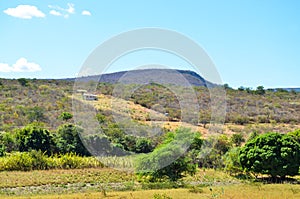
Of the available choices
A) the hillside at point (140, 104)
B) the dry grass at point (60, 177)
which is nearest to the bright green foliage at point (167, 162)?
the dry grass at point (60, 177)

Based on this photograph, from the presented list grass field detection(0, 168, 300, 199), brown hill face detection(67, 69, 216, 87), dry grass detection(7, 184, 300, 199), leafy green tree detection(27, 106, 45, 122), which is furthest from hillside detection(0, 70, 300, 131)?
dry grass detection(7, 184, 300, 199)

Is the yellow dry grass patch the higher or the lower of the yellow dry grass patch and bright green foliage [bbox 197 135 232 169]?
the higher

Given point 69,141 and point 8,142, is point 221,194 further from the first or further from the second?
point 8,142

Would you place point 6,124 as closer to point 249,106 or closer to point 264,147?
point 264,147

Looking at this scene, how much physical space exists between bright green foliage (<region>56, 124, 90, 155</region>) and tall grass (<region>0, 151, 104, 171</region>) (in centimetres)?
272

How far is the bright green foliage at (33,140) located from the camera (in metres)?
28.7

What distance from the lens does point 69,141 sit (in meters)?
29.5

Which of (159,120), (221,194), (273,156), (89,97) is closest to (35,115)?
(89,97)

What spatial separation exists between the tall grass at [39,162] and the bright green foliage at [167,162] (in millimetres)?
6655

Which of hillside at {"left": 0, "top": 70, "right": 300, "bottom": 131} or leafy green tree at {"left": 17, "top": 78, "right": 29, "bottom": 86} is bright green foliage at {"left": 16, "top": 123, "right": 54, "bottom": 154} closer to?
hillside at {"left": 0, "top": 70, "right": 300, "bottom": 131}

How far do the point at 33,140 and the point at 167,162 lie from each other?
1292 centimetres

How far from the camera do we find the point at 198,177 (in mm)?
23984

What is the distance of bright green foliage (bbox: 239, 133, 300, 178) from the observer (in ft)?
68.7

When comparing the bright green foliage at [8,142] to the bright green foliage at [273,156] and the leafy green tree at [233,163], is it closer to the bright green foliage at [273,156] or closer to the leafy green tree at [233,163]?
the leafy green tree at [233,163]
